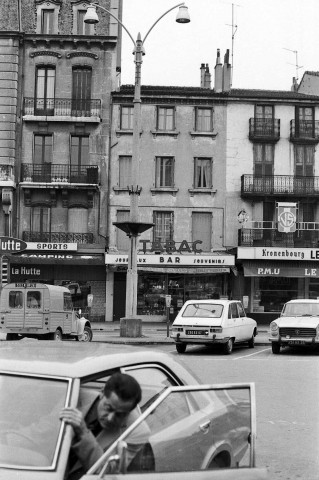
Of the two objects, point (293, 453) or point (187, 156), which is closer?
point (293, 453)

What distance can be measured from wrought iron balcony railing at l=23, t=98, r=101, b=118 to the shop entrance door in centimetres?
874

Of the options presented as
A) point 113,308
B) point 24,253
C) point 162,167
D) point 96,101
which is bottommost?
point 113,308

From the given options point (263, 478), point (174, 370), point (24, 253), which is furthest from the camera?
point (24, 253)

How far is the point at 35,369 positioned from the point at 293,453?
518cm

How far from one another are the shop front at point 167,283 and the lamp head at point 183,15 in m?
16.8

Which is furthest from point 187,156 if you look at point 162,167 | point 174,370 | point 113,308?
point 174,370

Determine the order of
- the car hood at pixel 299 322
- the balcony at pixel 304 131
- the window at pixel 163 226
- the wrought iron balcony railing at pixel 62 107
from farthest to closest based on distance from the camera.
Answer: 1. the window at pixel 163 226
2. the balcony at pixel 304 131
3. the wrought iron balcony railing at pixel 62 107
4. the car hood at pixel 299 322

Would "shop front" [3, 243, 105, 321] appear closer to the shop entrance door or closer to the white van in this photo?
the shop entrance door

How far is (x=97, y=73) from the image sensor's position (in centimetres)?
4378

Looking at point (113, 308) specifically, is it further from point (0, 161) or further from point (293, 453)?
point (293, 453)

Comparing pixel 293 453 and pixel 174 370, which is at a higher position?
pixel 174 370

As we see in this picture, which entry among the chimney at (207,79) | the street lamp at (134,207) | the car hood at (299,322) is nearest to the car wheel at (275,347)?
the car hood at (299,322)

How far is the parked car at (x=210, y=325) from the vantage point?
22.6 metres

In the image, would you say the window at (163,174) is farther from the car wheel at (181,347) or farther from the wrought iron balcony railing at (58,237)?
the car wheel at (181,347)
